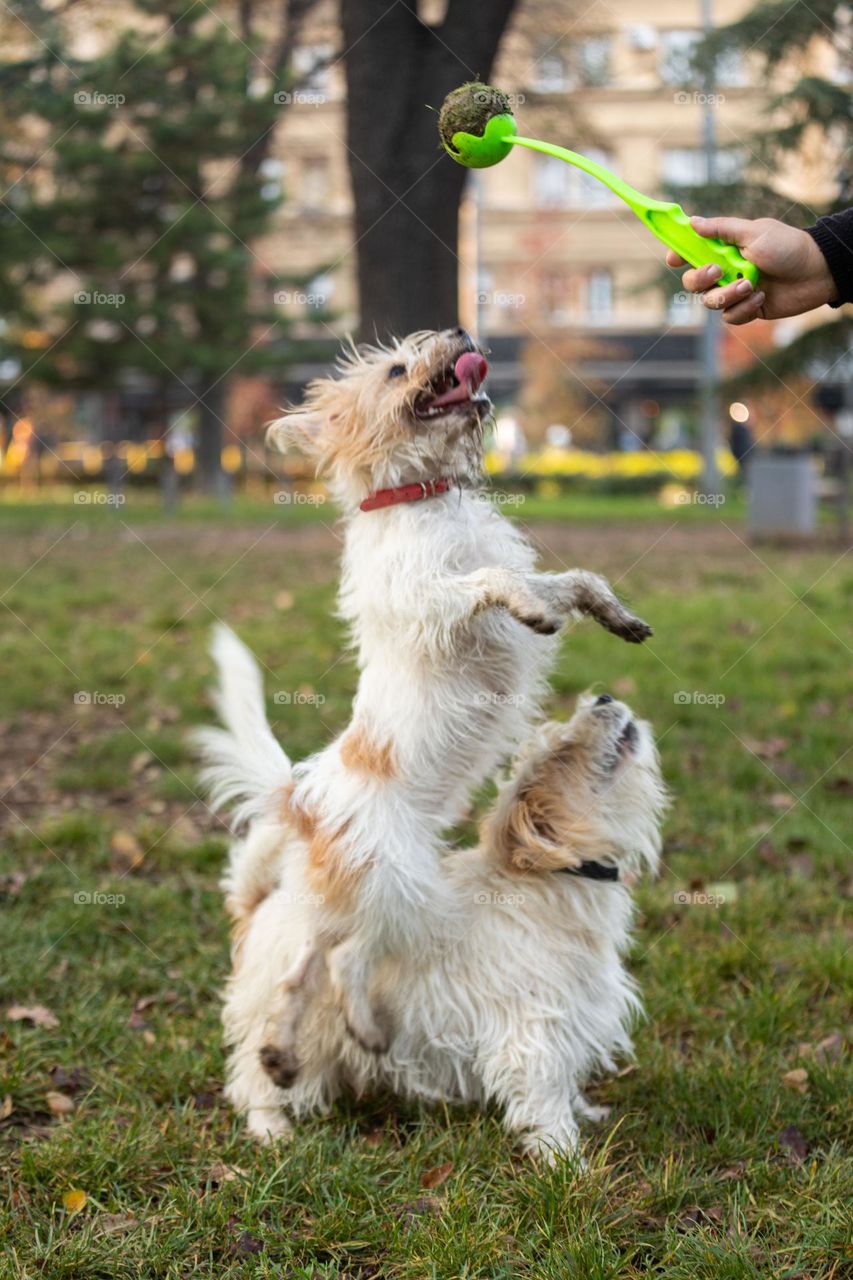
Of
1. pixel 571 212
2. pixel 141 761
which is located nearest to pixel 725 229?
pixel 141 761

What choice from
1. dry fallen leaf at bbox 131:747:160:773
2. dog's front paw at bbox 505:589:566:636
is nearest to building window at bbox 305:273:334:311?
dry fallen leaf at bbox 131:747:160:773

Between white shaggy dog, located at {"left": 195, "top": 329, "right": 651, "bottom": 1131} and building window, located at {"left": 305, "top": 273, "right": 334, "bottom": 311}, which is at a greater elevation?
building window, located at {"left": 305, "top": 273, "right": 334, "bottom": 311}

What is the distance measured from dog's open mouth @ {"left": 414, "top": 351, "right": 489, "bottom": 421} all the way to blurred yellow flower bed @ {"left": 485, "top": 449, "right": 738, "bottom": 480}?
82.7ft

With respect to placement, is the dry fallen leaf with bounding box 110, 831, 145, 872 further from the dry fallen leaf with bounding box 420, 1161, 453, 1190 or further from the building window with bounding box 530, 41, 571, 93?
the building window with bounding box 530, 41, 571, 93

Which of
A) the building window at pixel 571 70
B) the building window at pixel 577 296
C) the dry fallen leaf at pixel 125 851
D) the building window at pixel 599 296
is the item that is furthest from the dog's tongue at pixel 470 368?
the building window at pixel 599 296

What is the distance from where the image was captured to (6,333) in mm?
20672

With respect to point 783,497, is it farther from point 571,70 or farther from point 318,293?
point 571,70

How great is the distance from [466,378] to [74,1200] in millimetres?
2064

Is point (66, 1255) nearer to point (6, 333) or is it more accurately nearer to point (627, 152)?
Answer: point (6, 333)

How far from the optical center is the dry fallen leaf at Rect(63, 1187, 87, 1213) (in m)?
2.80

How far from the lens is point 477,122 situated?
289 cm

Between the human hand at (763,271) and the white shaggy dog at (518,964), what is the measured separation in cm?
105

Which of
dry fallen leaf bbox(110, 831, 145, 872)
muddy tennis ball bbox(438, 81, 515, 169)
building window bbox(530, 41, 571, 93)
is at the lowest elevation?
dry fallen leaf bbox(110, 831, 145, 872)

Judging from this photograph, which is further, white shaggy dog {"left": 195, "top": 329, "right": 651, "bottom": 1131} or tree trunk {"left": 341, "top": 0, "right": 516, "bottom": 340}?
tree trunk {"left": 341, "top": 0, "right": 516, "bottom": 340}
